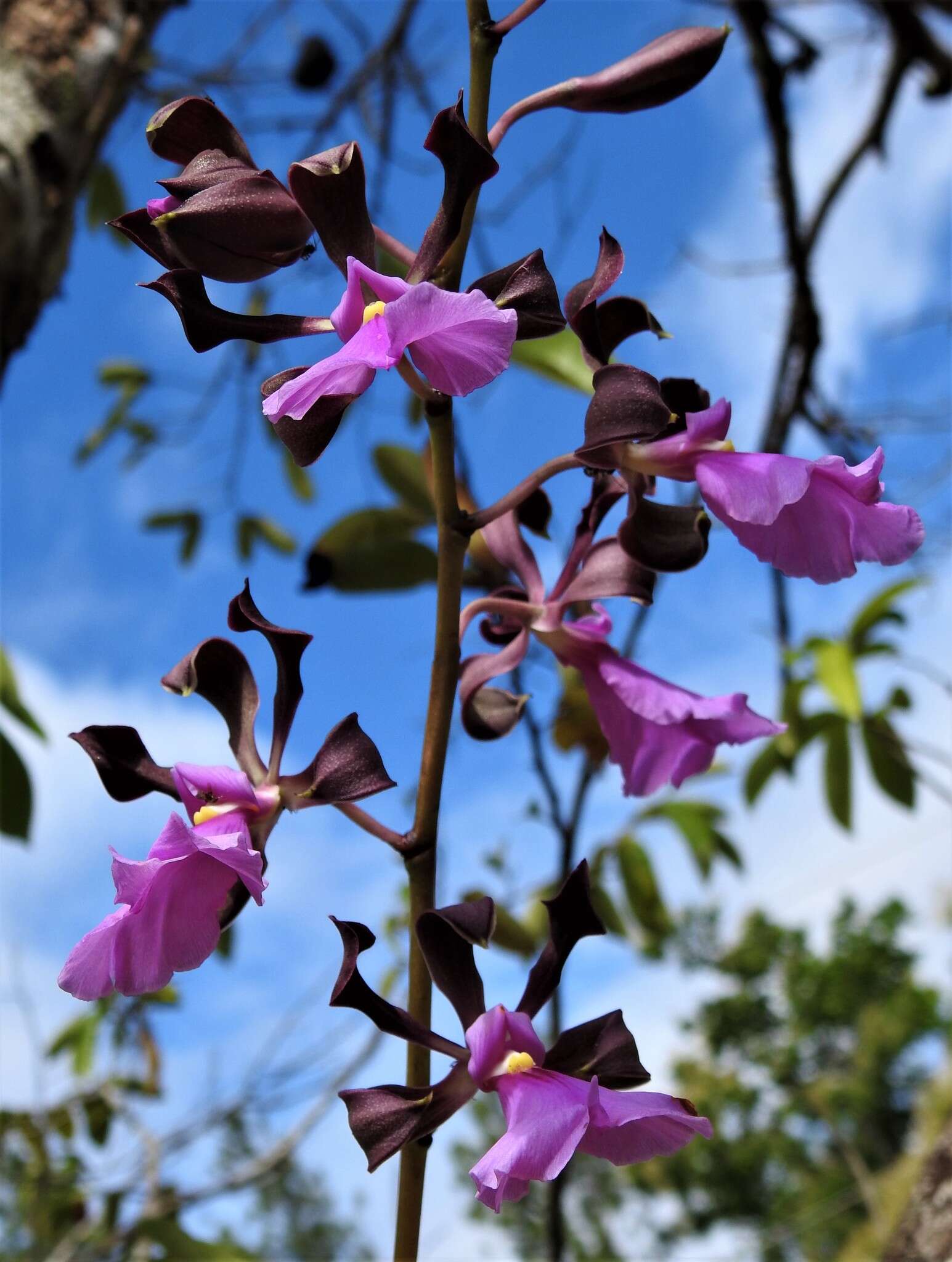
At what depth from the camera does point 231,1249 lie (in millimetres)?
1344

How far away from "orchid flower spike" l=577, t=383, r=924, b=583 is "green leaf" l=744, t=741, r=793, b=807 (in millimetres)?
1298

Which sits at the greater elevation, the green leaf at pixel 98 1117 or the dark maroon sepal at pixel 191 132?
the dark maroon sepal at pixel 191 132

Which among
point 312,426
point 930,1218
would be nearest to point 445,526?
point 312,426

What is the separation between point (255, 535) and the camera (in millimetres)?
2654

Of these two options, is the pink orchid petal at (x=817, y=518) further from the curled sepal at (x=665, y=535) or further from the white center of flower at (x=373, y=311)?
the white center of flower at (x=373, y=311)

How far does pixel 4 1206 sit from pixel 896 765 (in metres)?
7.56

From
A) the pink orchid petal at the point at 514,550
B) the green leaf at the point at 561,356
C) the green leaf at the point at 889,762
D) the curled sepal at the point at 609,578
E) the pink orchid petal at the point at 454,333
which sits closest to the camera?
the pink orchid petal at the point at 454,333

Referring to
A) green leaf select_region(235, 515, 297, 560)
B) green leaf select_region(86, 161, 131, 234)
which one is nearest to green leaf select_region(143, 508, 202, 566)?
green leaf select_region(235, 515, 297, 560)

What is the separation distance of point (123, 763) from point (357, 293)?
0.97 feet

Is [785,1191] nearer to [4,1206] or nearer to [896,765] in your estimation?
[4,1206]

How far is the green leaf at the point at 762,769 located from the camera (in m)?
1.86

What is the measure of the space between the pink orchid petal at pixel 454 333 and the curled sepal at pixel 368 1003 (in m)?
0.27

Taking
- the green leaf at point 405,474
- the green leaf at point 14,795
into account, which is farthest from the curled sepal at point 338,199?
the green leaf at point 14,795

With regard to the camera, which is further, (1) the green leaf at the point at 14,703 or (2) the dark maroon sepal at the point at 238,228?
(1) the green leaf at the point at 14,703
